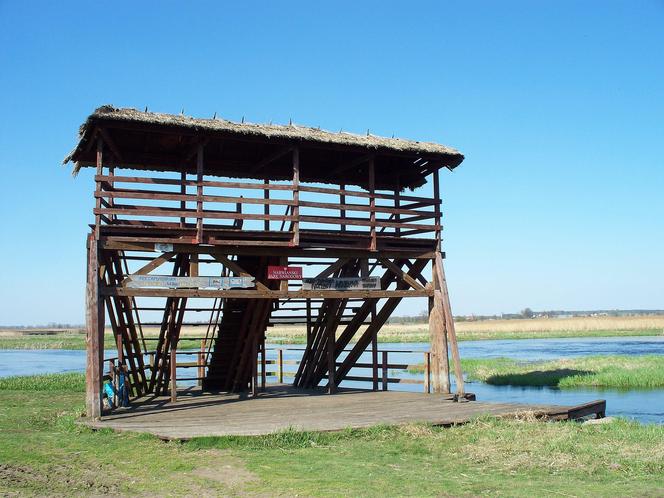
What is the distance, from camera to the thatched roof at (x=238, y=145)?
599 inches

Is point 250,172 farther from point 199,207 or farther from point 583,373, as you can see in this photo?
point 583,373

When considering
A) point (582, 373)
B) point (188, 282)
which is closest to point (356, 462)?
point (188, 282)

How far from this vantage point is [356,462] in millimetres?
10461

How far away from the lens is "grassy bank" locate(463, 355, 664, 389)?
1048 inches

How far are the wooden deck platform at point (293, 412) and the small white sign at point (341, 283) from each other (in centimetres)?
284

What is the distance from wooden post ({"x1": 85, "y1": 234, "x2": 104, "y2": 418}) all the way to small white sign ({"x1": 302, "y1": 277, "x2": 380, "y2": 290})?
4949 mm

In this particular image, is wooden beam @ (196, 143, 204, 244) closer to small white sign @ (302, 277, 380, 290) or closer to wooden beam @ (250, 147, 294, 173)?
wooden beam @ (250, 147, 294, 173)

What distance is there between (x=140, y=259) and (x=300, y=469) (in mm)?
8247

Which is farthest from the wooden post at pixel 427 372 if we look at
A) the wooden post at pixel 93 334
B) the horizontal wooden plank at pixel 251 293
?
the wooden post at pixel 93 334

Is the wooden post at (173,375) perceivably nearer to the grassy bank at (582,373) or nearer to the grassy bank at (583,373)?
the grassy bank at (582,373)

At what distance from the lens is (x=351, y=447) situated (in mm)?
11547

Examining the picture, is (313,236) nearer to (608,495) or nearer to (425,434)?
(425,434)

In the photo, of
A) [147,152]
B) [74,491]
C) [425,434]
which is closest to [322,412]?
[425,434]

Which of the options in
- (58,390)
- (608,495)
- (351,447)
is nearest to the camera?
(608,495)
